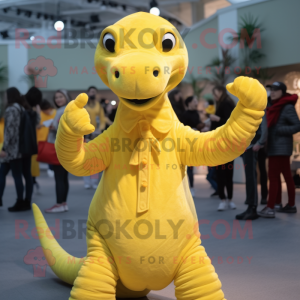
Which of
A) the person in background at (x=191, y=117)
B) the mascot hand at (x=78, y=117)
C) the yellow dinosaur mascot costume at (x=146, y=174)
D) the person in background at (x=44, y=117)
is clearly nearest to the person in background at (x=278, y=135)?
the person in background at (x=191, y=117)

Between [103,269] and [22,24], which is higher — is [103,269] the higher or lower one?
the lower one

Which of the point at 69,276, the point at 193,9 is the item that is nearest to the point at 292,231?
the point at 69,276

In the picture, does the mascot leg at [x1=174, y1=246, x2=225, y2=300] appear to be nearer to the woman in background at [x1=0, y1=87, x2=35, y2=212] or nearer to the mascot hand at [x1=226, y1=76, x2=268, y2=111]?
the mascot hand at [x1=226, y1=76, x2=268, y2=111]

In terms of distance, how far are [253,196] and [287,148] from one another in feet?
2.14

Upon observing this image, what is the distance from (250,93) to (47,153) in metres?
3.51

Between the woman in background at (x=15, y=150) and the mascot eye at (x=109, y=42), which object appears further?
the woman in background at (x=15, y=150)

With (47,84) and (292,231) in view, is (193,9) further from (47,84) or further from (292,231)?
(292,231)

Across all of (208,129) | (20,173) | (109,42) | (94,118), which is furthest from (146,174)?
(94,118)

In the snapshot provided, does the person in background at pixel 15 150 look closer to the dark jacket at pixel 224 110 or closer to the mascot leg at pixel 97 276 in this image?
the dark jacket at pixel 224 110

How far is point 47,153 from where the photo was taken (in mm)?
4633

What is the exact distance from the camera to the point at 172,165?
1.78 metres

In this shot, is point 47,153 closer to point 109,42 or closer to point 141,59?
point 109,42

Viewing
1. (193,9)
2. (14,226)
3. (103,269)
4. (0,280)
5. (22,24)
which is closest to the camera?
(103,269)

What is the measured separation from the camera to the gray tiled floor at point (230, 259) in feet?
7.54
